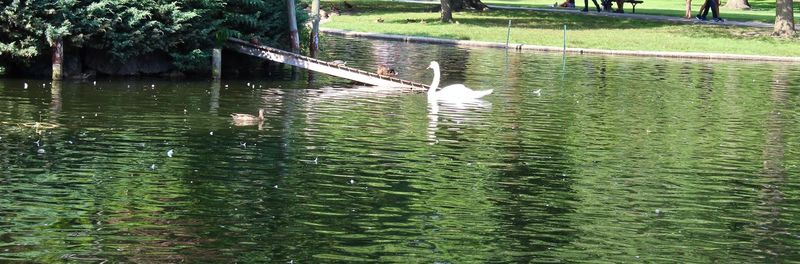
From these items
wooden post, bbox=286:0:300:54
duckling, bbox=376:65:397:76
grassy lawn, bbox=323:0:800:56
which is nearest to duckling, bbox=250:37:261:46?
wooden post, bbox=286:0:300:54

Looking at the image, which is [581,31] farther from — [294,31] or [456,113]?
[456,113]

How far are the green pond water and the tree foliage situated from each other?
3.35 feet

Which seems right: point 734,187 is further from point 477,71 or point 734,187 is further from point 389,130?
point 477,71

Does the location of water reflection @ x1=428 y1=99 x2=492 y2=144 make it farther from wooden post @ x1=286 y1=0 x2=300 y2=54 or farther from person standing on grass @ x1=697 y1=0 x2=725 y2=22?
person standing on grass @ x1=697 y1=0 x2=725 y2=22

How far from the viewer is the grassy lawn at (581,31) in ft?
151

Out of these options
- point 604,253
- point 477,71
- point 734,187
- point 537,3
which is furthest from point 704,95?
point 537,3

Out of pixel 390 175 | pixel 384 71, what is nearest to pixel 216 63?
pixel 384 71

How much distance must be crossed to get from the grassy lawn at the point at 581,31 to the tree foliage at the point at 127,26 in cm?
1688

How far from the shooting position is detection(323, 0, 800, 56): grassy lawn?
46.0 meters

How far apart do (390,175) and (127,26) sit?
46.8 feet

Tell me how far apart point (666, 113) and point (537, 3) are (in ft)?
168

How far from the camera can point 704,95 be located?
30.7 metres

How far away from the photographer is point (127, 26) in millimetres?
30422

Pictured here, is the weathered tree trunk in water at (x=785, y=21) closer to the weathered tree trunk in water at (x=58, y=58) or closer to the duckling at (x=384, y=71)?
the duckling at (x=384, y=71)
